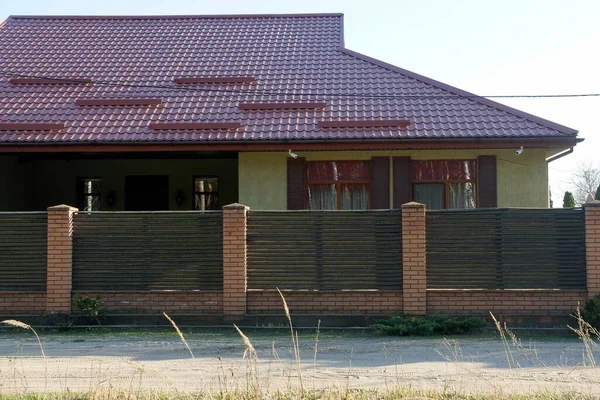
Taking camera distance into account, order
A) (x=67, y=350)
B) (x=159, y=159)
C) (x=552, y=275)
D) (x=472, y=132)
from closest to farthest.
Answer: (x=67, y=350), (x=552, y=275), (x=472, y=132), (x=159, y=159)

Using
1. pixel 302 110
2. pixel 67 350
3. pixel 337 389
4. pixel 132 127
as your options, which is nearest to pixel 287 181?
pixel 302 110

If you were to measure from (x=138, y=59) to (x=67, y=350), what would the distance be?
1208cm

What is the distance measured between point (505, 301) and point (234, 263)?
450cm

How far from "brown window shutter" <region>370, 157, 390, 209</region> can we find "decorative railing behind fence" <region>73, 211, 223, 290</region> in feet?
16.2

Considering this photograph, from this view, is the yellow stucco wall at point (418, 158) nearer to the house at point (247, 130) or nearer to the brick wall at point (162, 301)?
the house at point (247, 130)

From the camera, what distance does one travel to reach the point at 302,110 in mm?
18125

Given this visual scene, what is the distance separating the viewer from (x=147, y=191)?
70.0 feet

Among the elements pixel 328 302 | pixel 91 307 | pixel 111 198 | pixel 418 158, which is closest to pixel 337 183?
pixel 418 158

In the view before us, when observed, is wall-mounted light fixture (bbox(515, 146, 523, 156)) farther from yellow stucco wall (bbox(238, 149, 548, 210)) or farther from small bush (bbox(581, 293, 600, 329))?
small bush (bbox(581, 293, 600, 329))

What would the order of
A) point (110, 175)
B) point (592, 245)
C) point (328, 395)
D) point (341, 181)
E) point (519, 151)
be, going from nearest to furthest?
1. point (328, 395)
2. point (592, 245)
3. point (519, 151)
4. point (341, 181)
5. point (110, 175)

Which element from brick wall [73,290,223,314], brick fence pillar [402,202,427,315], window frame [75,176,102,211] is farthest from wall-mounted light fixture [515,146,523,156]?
window frame [75,176,102,211]

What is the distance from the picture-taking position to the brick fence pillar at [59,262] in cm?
1319

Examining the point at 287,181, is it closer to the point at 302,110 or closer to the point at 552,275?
the point at 302,110

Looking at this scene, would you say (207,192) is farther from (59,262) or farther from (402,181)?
(59,262)
